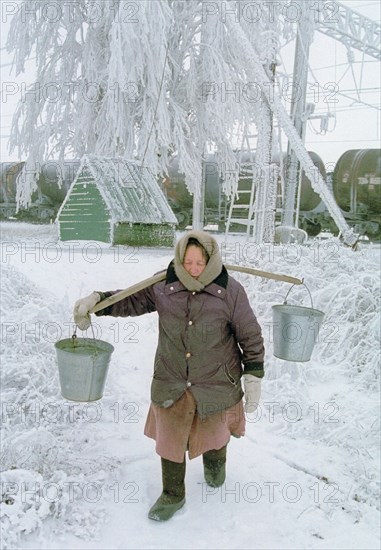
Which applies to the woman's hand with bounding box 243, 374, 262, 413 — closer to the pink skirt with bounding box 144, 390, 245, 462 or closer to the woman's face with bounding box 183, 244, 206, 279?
the pink skirt with bounding box 144, 390, 245, 462

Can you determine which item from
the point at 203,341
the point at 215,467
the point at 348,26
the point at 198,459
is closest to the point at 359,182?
the point at 348,26

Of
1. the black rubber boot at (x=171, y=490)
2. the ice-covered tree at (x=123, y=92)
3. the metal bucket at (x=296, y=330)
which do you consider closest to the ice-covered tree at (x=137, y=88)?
the ice-covered tree at (x=123, y=92)

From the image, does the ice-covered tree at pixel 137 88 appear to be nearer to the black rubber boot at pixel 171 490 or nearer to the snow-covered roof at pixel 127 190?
the snow-covered roof at pixel 127 190

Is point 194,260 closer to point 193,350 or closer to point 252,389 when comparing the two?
point 193,350

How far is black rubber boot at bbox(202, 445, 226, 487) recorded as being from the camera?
315 centimetres

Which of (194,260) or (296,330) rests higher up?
(194,260)

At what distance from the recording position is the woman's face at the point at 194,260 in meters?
2.77

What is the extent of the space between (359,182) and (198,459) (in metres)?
13.4

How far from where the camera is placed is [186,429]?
112 inches

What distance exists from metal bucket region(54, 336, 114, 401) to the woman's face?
30.2 inches

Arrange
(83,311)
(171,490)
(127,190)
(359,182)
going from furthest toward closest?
(359,182) < (127,190) < (171,490) < (83,311)

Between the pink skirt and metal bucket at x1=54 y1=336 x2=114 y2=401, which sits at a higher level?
metal bucket at x1=54 y1=336 x2=114 y2=401

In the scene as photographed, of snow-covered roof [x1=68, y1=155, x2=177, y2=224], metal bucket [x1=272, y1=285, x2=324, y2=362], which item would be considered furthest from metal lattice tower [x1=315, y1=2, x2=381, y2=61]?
metal bucket [x1=272, y1=285, x2=324, y2=362]

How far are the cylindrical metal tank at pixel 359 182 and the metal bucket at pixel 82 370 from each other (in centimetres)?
1372
